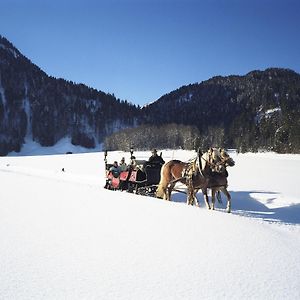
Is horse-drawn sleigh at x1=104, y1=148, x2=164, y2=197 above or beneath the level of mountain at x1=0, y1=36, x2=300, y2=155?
beneath

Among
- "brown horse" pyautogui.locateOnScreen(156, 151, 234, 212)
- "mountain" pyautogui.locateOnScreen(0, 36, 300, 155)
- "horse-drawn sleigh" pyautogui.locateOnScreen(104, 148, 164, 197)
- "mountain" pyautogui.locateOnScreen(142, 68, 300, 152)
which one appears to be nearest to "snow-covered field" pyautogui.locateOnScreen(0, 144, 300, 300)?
"brown horse" pyautogui.locateOnScreen(156, 151, 234, 212)

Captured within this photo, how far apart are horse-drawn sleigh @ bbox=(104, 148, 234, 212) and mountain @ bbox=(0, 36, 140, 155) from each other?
133 m

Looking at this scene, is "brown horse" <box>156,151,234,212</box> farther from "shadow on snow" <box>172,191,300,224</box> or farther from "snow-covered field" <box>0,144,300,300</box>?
"snow-covered field" <box>0,144,300,300</box>

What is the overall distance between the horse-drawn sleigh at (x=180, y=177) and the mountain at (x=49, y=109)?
133437mm

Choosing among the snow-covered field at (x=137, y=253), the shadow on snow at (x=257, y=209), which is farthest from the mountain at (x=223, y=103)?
the snow-covered field at (x=137, y=253)

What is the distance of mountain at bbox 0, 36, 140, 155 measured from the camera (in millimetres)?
153625

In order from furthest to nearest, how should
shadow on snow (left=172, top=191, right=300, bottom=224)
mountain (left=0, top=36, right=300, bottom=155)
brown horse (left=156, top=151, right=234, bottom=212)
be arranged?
mountain (left=0, top=36, right=300, bottom=155) → brown horse (left=156, top=151, right=234, bottom=212) → shadow on snow (left=172, top=191, right=300, bottom=224)

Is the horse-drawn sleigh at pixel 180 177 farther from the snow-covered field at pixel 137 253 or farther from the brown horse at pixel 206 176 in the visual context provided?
the snow-covered field at pixel 137 253

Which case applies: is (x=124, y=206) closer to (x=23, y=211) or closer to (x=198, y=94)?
(x=23, y=211)

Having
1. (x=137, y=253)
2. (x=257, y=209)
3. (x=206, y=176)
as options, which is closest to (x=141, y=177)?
(x=206, y=176)

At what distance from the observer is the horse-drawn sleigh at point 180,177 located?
12594 millimetres

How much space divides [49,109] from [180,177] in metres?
159

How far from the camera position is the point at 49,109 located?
165 m

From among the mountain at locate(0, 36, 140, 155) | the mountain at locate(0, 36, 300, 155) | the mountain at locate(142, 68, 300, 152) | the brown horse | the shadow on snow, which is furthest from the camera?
the mountain at locate(0, 36, 140, 155)
